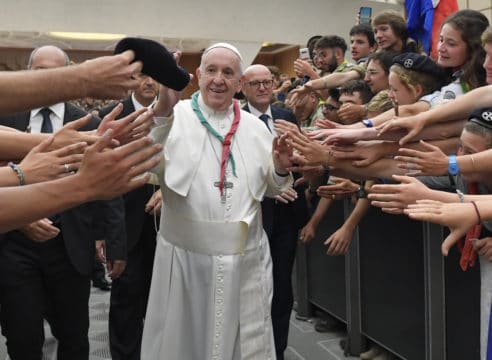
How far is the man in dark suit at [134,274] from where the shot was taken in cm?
365

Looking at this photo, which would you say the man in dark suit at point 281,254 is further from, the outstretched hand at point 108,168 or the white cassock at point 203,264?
the outstretched hand at point 108,168

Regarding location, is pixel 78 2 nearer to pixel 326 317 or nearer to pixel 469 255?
pixel 326 317

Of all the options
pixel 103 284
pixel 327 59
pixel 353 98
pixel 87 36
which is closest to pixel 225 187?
pixel 353 98

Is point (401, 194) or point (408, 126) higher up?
point (408, 126)

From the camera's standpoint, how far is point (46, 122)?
3.07 meters

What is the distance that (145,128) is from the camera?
80.7 inches

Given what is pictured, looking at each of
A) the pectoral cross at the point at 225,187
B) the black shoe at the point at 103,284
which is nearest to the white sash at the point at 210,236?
the pectoral cross at the point at 225,187

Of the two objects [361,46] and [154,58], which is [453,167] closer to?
[154,58]

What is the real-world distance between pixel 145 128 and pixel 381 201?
0.93 m

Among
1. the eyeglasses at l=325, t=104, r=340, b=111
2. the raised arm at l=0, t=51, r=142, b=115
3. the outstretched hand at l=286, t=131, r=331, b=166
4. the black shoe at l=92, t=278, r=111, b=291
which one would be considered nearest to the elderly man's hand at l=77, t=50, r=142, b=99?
the raised arm at l=0, t=51, r=142, b=115

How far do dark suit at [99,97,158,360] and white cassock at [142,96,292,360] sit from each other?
0.76m

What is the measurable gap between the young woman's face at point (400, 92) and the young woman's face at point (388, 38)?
3.61 ft

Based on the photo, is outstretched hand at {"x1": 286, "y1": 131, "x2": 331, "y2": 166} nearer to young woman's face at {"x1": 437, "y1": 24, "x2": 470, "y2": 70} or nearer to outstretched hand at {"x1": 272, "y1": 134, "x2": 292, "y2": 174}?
outstretched hand at {"x1": 272, "y1": 134, "x2": 292, "y2": 174}

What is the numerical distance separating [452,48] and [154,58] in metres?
2.09
